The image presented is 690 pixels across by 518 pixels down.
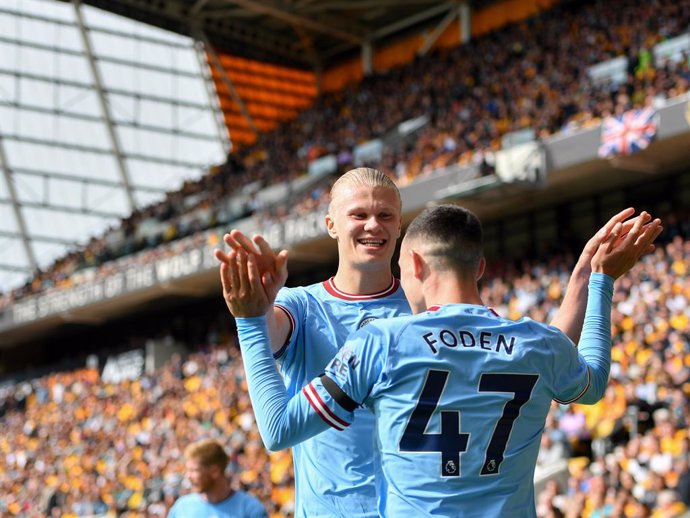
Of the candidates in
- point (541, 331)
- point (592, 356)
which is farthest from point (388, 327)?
point (592, 356)

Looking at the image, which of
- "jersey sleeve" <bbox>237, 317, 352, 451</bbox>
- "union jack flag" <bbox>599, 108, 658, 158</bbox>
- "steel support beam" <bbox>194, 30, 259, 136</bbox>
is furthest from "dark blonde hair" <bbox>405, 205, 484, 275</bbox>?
"steel support beam" <bbox>194, 30, 259, 136</bbox>

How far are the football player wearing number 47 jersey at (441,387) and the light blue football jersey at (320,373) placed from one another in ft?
2.39

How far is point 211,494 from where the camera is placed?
6258 mm

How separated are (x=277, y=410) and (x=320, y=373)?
947mm

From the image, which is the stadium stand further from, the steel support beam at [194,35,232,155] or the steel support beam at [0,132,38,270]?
the steel support beam at [194,35,232,155]

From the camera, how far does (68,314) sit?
1280 inches

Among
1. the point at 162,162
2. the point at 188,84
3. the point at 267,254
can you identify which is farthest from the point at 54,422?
the point at 267,254

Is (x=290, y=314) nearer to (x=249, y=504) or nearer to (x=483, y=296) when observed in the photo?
(x=249, y=504)

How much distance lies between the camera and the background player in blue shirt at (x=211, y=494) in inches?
243

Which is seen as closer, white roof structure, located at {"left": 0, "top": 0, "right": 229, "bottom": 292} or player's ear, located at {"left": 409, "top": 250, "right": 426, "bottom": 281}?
player's ear, located at {"left": 409, "top": 250, "right": 426, "bottom": 281}

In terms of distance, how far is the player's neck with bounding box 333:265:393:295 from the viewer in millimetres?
3959

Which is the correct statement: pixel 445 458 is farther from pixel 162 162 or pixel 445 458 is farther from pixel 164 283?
pixel 162 162

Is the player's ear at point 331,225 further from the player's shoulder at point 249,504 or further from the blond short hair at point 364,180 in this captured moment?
the player's shoulder at point 249,504

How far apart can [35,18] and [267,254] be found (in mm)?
36027
